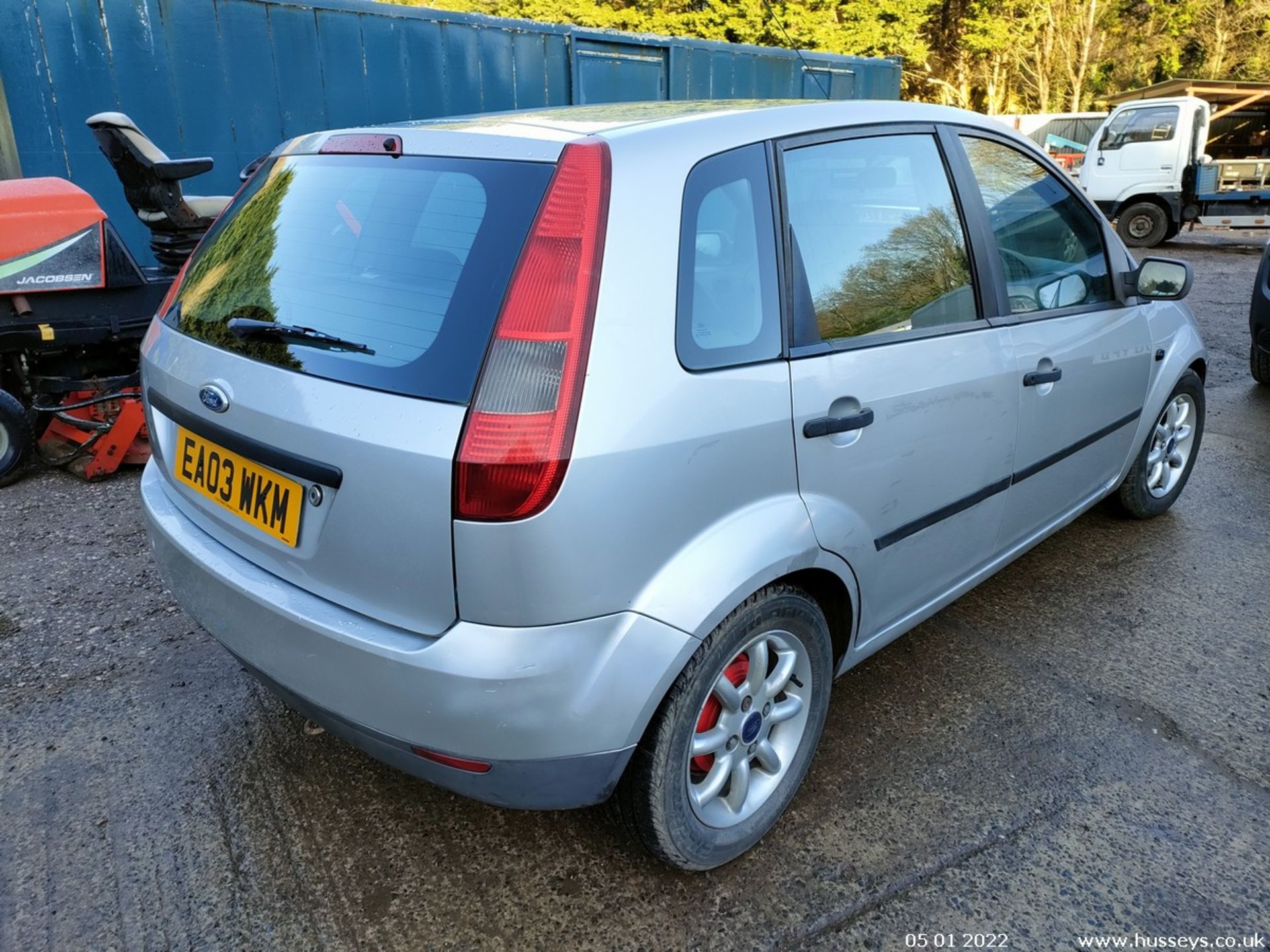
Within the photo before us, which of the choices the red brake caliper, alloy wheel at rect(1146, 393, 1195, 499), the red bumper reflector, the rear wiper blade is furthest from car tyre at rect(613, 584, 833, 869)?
alloy wheel at rect(1146, 393, 1195, 499)

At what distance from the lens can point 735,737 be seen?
6.50 feet

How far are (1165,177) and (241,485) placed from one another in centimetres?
1524

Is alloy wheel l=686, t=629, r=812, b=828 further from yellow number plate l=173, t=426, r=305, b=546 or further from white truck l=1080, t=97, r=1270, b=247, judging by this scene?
white truck l=1080, t=97, r=1270, b=247

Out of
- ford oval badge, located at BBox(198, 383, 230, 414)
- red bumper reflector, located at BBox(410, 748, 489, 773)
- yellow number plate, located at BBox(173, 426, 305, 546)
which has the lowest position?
red bumper reflector, located at BBox(410, 748, 489, 773)

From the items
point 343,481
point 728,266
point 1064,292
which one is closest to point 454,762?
point 343,481

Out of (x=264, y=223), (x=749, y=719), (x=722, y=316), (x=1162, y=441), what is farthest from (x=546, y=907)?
(x=1162, y=441)

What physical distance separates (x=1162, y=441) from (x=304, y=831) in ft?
11.6

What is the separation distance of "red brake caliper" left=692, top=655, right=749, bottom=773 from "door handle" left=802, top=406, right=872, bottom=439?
0.50 meters

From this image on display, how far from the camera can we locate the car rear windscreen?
161cm

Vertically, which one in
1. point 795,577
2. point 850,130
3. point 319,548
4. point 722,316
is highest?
point 850,130

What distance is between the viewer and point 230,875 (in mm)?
2008

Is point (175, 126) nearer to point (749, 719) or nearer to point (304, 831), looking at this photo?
point (304, 831)

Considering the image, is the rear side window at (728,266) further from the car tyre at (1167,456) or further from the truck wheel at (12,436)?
the truck wheel at (12,436)

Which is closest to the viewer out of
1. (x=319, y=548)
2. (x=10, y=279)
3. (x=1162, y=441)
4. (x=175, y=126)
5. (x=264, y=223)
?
(x=319, y=548)
